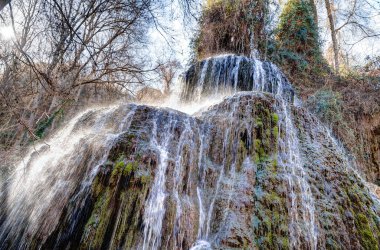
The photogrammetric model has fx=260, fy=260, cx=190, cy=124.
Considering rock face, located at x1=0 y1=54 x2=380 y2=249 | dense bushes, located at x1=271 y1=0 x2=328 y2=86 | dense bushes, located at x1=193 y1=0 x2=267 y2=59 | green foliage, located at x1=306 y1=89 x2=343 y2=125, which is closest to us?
rock face, located at x1=0 y1=54 x2=380 y2=249

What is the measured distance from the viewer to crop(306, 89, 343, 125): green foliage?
778 cm

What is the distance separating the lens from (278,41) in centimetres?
1127

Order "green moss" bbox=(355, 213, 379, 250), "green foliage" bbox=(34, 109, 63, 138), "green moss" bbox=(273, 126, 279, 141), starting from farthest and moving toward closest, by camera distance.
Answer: "green foliage" bbox=(34, 109, 63, 138) → "green moss" bbox=(273, 126, 279, 141) → "green moss" bbox=(355, 213, 379, 250)

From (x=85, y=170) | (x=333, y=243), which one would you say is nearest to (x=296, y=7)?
(x=333, y=243)

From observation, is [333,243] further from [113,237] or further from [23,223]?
[23,223]

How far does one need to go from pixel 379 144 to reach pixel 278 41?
5.64 meters

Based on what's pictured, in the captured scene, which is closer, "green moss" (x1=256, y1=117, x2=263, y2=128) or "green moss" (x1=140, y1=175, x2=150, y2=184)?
"green moss" (x1=140, y1=175, x2=150, y2=184)

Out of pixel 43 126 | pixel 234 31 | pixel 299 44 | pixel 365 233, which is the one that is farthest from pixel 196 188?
pixel 299 44

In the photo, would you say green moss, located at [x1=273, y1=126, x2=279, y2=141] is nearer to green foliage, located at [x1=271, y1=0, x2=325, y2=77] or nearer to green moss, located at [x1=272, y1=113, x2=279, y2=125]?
green moss, located at [x1=272, y1=113, x2=279, y2=125]

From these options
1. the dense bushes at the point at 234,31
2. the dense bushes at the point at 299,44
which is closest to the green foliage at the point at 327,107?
the dense bushes at the point at 299,44

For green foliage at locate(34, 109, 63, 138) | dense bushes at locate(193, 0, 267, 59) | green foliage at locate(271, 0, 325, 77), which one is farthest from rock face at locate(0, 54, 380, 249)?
dense bushes at locate(193, 0, 267, 59)

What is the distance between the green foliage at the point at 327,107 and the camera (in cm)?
778

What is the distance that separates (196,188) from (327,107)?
233 inches

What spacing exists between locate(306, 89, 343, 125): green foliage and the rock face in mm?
3324
